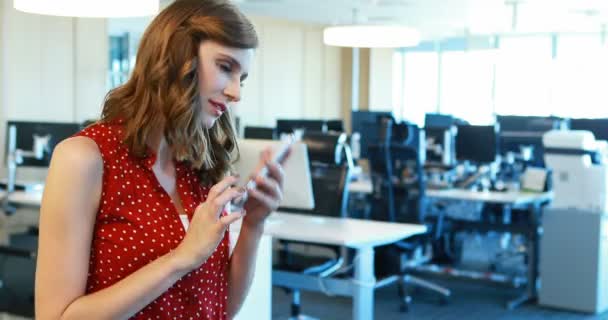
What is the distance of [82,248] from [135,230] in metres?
0.10

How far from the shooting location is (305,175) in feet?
14.1

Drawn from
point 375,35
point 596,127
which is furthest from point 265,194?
point 596,127

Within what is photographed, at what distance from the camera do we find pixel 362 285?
4188 mm

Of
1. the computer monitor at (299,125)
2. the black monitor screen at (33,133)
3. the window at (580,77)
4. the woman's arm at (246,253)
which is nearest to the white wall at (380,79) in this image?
the window at (580,77)

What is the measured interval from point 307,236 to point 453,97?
1369 cm

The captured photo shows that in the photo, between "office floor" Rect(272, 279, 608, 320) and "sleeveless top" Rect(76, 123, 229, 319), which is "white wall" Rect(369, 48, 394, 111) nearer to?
"office floor" Rect(272, 279, 608, 320)

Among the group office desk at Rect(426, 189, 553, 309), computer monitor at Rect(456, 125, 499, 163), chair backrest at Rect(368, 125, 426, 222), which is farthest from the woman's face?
computer monitor at Rect(456, 125, 499, 163)

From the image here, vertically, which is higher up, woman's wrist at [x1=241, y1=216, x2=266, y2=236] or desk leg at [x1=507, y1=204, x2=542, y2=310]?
woman's wrist at [x1=241, y1=216, x2=266, y2=236]

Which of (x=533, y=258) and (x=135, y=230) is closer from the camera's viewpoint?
(x=135, y=230)

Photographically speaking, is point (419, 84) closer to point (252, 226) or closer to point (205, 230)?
point (252, 226)

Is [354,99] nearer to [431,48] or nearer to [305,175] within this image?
[431,48]

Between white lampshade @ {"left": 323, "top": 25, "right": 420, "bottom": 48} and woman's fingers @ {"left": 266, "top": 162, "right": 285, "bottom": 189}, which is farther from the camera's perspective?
white lampshade @ {"left": 323, "top": 25, "right": 420, "bottom": 48}

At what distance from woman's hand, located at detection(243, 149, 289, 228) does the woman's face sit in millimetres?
118

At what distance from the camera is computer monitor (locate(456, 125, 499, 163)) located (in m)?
7.85
